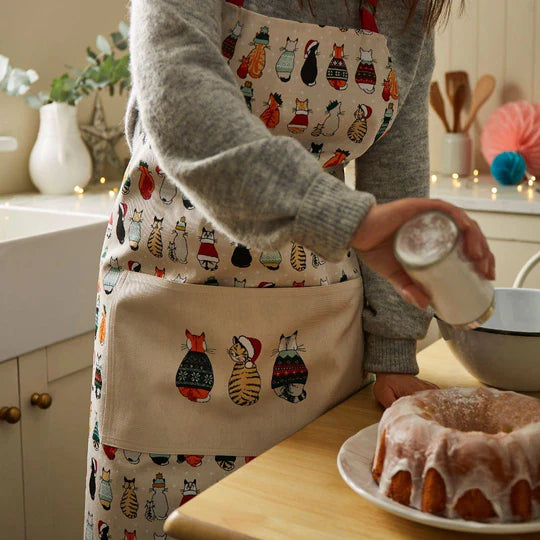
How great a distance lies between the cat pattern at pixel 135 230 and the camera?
3.07ft

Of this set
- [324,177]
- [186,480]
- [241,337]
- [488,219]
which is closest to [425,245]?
[324,177]

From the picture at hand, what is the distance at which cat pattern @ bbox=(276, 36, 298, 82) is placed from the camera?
0.88 metres

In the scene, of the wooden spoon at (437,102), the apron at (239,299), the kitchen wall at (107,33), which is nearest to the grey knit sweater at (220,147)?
the apron at (239,299)

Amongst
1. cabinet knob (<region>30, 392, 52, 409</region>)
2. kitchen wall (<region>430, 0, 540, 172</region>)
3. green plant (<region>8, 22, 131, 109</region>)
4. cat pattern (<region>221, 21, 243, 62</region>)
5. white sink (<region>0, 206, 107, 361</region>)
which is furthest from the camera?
kitchen wall (<region>430, 0, 540, 172</region>)

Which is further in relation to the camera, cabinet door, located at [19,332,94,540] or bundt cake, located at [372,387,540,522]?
cabinet door, located at [19,332,94,540]

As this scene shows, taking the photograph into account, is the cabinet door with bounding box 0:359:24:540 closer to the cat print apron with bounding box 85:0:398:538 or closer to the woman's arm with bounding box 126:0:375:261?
the cat print apron with bounding box 85:0:398:538

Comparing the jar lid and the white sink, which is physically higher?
the jar lid

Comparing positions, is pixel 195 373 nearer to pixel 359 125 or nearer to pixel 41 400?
pixel 359 125

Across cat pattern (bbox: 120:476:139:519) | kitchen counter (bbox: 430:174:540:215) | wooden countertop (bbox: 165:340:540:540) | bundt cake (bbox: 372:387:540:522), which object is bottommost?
cat pattern (bbox: 120:476:139:519)

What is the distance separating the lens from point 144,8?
0.75 m

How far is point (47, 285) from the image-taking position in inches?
61.5

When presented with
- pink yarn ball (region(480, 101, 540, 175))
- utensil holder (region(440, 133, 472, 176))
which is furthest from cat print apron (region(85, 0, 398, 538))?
utensil holder (region(440, 133, 472, 176))

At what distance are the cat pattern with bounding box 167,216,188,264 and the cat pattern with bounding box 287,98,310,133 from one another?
159mm

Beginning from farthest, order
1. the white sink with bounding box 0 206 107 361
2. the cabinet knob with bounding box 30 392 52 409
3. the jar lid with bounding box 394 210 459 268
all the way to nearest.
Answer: the cabinet knob with bounding box 30 392 52 409 < the white sink with bounding box 0 206 107 361 < the jar lid with bounding box 394 210 459 268
